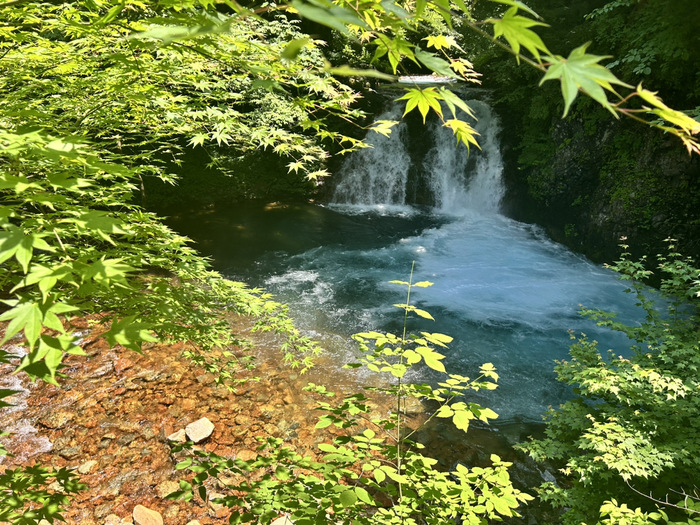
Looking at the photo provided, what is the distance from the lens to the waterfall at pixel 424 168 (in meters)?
13.7

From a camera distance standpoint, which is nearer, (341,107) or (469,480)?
(469,480)

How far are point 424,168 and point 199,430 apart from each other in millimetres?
12020

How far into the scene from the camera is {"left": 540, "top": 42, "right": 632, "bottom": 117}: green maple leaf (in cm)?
75

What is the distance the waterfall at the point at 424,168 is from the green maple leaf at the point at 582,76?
13380 mm

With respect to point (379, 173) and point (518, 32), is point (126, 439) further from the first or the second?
point (379, 173)

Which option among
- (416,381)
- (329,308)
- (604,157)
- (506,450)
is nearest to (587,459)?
(506,450)

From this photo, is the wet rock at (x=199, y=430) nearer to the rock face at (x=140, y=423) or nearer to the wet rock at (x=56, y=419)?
the rock face at (x=140, y=423)

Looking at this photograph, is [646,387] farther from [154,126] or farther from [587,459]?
[154,126]

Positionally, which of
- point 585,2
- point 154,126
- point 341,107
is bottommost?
point 154,126

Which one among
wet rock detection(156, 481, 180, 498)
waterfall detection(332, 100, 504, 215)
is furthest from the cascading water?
wet rock detection(156, 481, 180, 498)

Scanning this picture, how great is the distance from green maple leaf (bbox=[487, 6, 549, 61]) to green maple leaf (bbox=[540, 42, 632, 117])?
5 centimetres

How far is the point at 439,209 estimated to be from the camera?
14.1 m

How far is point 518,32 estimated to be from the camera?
86 cm

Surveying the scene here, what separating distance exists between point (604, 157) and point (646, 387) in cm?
830
